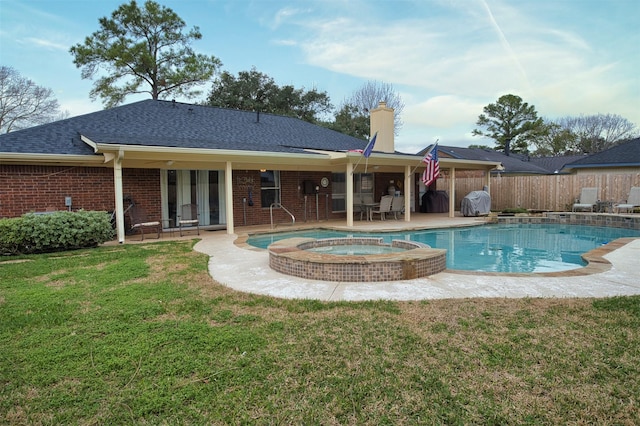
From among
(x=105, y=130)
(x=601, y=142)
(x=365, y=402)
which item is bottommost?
(x=365, y=402)

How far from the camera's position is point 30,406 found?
7.66 feet

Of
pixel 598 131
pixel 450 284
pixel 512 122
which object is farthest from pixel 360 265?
pixel 598 131

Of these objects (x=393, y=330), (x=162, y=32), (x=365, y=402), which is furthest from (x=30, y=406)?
(x=162, y=32)

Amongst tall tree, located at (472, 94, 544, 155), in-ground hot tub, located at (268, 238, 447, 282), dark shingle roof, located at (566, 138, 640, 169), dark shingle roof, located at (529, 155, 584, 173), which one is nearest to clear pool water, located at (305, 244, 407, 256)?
in-ground hot tub, located at (268, 238, 447, 282)

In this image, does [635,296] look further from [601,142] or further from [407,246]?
[601,142]

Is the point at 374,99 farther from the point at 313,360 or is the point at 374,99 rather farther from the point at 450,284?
the point at 313,360

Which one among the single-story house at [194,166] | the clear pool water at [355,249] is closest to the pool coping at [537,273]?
the single-story house at [194,166]

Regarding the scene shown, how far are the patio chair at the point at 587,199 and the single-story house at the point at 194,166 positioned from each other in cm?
364

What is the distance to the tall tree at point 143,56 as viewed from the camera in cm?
2323

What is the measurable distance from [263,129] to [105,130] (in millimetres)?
5662

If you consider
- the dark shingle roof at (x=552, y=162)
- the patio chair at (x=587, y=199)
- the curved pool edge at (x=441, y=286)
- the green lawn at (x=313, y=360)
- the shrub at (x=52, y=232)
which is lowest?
the green lawn at (x=313, y=360)

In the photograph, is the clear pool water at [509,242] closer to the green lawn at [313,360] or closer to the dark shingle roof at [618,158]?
the green lawn at [313,360]

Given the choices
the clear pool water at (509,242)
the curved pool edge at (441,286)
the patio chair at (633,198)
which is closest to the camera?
the curved pool edge at (441,286)

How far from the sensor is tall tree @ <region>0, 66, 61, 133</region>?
2375 cm
